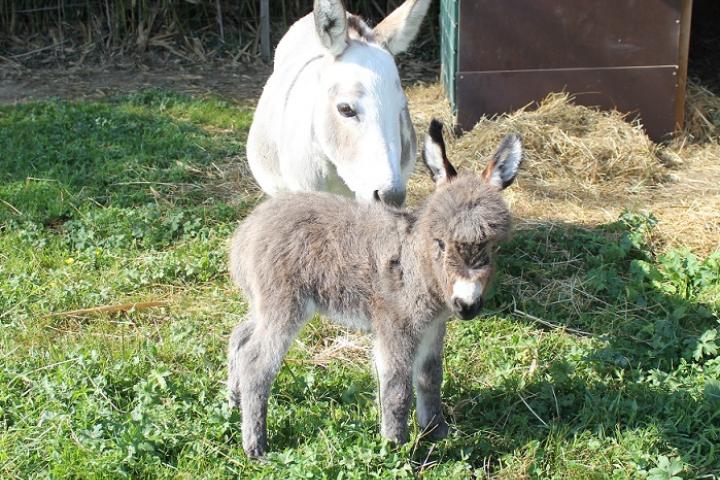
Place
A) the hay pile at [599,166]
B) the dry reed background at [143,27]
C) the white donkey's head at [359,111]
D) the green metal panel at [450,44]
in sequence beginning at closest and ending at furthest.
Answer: the white donkey's head at [359,111], the hay pile at [599,166], the green metal panel at [450,44], the dry reed background at [143,27]

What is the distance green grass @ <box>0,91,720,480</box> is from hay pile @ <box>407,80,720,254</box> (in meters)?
0.58

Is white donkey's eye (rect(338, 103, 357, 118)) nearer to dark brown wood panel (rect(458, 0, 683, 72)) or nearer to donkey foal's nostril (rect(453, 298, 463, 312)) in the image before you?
donkey foal's nostril (rect(453, 298, 463, 312))

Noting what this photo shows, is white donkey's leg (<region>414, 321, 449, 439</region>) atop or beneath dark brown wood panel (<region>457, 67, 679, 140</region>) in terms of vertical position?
beneath

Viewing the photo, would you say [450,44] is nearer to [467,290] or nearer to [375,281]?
[375,281]

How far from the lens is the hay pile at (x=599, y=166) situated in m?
6.35

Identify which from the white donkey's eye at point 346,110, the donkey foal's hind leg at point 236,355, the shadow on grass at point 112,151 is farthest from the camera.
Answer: the shadow on grass at point 112,151

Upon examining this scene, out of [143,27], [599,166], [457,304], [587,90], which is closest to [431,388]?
[457,304]

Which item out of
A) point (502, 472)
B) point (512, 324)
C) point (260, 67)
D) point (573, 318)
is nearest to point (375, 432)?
point (502, 472)

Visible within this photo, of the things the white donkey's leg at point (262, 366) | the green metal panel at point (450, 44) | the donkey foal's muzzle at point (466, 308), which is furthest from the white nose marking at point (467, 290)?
the green metal panel at point (450, 44)

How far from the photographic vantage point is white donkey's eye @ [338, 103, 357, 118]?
434 centimetres

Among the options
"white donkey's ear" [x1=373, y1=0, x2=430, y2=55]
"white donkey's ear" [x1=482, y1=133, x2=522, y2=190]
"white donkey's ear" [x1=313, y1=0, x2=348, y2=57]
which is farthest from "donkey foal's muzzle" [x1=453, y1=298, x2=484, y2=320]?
"white donkey's ear" [x1=373, y1=0, x2=430, y2=55]

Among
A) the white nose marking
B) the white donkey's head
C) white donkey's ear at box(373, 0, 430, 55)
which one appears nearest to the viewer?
the white nose marking

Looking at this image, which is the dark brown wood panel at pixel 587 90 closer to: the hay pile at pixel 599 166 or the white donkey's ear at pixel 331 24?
the hay pile at pixel 599 166

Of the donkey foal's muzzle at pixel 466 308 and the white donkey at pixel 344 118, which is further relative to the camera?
the white donkey at pixel 344 118
